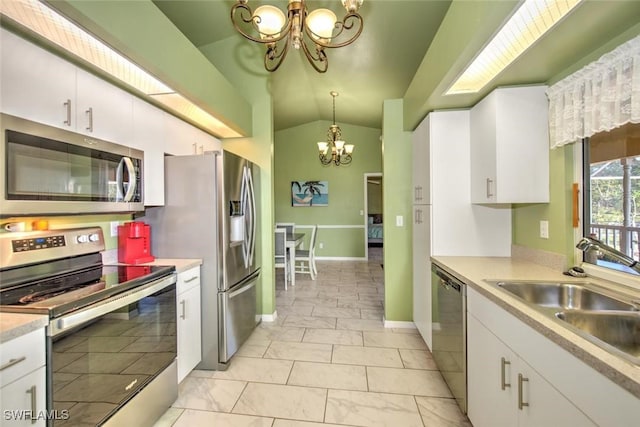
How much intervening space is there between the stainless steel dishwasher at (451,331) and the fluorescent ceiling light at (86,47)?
235cm

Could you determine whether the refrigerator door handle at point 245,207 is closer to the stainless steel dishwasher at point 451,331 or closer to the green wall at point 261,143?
the green wall at point 261,143

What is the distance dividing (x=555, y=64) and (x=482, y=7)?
71 cm

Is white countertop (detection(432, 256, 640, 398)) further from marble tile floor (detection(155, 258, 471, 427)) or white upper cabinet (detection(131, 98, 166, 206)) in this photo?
white upper cabinet (detection(131, 98, 166, 206))

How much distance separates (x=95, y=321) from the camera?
51.8 inches

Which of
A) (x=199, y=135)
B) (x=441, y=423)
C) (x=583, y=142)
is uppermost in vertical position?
(x=199, y=135)

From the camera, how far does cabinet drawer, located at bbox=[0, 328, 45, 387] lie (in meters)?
0.94

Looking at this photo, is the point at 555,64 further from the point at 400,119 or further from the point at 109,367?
the point at 109,367

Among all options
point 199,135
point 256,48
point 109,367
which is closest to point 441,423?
point 109,367

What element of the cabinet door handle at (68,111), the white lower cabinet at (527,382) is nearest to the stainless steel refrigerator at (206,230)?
the cabinet door handle at (68,111)

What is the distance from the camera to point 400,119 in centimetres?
303

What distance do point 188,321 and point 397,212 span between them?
227 cm

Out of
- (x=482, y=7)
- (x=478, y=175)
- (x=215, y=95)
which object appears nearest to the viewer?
(x=482, y=7)

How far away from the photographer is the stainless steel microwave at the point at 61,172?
3.82 ft

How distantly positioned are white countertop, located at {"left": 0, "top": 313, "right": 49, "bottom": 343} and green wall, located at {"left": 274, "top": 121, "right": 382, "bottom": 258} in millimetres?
6164
